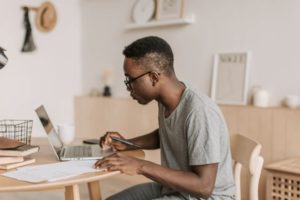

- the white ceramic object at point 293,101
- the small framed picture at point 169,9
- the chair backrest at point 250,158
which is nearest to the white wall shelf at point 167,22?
the small framed picture at point 169,9

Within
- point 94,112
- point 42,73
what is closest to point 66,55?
point 42,73

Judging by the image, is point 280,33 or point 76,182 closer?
point 76,182

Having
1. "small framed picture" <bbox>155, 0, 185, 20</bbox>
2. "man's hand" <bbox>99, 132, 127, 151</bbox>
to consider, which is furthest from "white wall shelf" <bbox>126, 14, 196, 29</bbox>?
"man's hand" <bbox>99, 132, 127, 151</bbox>

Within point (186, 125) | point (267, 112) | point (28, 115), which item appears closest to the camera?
point (186, 125)

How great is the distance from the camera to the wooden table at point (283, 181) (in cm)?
218

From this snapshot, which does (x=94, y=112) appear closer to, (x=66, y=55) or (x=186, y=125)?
(x=66, y=55)

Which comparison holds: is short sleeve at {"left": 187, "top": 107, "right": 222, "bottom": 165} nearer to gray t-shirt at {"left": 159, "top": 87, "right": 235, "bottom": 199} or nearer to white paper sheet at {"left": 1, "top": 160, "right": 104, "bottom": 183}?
gray t-shirt at {"left": 159, "top": 87, "right": 235, "bottom": 199}

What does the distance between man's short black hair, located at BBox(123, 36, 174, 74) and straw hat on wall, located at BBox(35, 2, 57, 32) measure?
85.6 inches

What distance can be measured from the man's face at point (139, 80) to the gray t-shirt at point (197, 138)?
12 cm

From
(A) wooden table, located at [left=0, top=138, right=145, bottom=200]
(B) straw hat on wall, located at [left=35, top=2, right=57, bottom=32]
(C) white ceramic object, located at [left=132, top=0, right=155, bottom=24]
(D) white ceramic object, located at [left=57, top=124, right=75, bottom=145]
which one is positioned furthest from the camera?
(B) straw hat on wall, located at [left=35, top=2, right=57, bottom=32]

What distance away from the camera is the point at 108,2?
12.0ft

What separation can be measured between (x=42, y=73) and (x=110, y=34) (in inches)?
28.0

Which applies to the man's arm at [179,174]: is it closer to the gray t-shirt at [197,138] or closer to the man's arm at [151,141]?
the gray t-shirt at [197,138]

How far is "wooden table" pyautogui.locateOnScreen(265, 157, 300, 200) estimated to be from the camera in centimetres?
218
